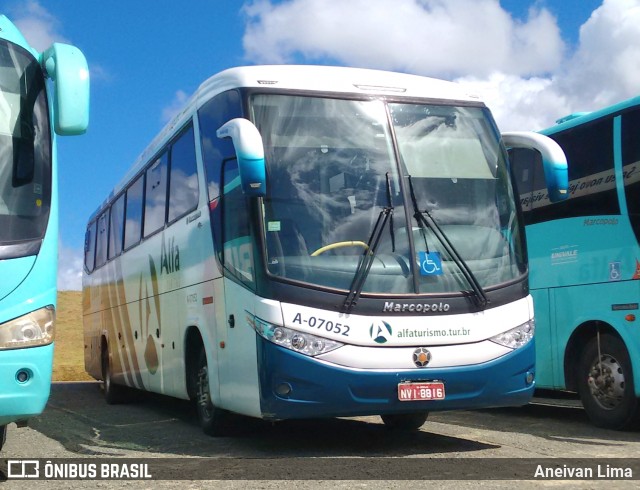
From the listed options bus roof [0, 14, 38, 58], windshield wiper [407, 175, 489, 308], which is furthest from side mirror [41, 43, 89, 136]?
windshield wiper [407, 175, 489, 308]

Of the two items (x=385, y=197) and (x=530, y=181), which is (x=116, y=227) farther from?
(x=385, y=197)

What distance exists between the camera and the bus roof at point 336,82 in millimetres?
8688

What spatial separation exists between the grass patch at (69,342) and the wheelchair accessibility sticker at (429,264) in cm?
1471

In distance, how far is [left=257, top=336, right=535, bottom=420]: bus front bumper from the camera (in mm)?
7707

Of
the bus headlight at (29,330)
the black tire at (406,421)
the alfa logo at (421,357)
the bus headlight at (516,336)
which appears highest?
the bus headlight at (29,330)

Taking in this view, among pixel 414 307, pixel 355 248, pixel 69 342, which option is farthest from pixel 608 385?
pixel 69 342

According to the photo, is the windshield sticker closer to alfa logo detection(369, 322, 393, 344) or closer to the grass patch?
alfa logo detection(369, 322, 393, 344)

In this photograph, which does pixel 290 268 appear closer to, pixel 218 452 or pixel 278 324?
pixel 278 324

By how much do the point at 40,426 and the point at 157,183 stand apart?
139 inches

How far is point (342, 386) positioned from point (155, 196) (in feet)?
18.7

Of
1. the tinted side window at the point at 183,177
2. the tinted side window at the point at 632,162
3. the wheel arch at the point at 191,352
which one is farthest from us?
the wheel arch at the point at 191,352

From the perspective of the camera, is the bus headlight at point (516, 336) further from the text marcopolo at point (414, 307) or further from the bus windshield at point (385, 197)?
the text marcopolo at point (414, 307)

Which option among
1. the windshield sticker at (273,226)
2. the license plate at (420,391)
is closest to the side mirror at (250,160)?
the windshield sticker at (273,226)

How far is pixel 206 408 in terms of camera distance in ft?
32.2
